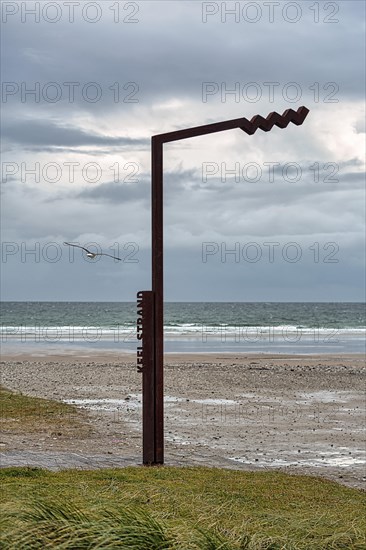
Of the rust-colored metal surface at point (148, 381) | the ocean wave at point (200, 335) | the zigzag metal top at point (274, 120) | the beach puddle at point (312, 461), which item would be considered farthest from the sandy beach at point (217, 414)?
the ocean wave at point (200, 335)

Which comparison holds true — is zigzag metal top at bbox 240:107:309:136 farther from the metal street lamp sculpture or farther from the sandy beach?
the sandy beach

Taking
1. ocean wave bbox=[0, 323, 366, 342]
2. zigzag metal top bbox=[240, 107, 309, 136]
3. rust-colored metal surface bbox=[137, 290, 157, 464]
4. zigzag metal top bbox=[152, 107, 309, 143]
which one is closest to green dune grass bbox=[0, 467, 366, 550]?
rust-colored metal surface bbox=[137, 290, 157, 464]

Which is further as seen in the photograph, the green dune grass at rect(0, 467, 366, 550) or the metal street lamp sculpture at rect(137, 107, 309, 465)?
the metal street lamp sculpture at rect(137, 107, 309, 465)

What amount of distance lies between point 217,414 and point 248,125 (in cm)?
751

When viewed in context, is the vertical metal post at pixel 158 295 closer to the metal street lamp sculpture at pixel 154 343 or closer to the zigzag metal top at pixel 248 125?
the metal street lamp sculpture at pixel 154 343

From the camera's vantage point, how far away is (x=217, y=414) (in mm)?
17484

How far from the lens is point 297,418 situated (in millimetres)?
17297

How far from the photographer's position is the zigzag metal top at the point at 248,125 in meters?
11.2

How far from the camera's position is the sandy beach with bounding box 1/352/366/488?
12.0 m

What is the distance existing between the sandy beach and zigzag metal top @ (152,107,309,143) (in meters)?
4.02

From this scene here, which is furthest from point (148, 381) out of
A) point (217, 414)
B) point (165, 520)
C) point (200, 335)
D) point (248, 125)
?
point (200, 335)

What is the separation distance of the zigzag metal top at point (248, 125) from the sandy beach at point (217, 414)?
4.02 metres

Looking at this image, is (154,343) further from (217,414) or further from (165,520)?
(217,414)

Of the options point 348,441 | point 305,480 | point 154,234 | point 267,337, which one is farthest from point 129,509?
point 267,337
